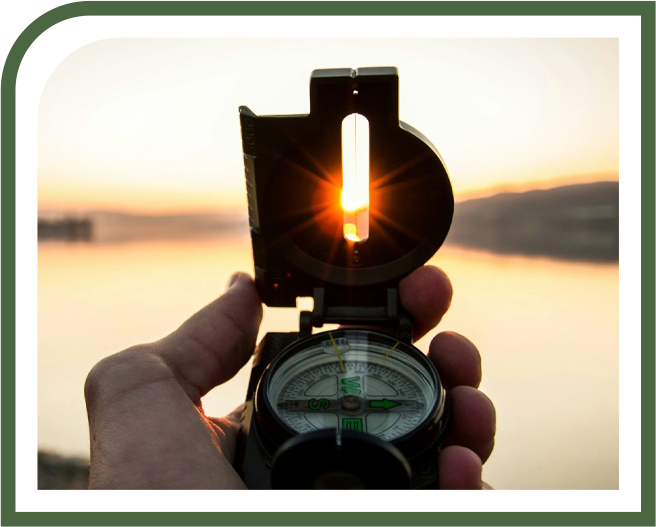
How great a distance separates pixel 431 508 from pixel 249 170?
0.96 m

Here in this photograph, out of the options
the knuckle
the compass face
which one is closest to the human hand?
the knuckle

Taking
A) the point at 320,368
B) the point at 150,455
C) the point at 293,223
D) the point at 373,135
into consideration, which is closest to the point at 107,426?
the point at 150,455

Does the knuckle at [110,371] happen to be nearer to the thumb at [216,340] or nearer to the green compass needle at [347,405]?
the thumb at [216,340]

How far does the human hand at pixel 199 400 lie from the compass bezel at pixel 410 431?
68 mm

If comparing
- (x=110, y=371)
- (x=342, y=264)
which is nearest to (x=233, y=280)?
(x=342, y=264)

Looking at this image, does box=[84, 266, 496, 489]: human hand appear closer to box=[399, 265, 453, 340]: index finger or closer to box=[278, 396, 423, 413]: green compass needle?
box=[399, 265, 453, 340]: index finger

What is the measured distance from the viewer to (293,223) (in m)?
1.74

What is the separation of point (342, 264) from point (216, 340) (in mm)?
429

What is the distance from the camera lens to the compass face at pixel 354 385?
147 cm

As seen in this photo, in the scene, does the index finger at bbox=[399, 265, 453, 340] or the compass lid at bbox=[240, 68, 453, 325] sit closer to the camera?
the compass lid at bbox=[240, 68, 453, 325]

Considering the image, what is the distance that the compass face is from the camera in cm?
147

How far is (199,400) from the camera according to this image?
173cm

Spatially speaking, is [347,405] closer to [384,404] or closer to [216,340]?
[384,404]

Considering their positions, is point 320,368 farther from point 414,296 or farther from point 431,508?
point 431,508
